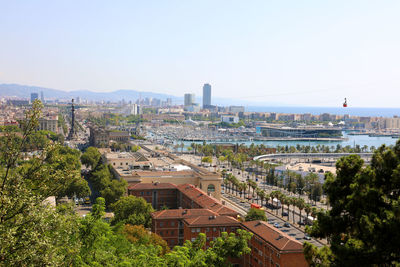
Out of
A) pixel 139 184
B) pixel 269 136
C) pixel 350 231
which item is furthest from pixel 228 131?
pixel 350 231

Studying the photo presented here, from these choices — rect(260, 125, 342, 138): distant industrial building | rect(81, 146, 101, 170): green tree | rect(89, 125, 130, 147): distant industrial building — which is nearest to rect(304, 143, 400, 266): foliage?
rect(81, 146, 101, 170): green tree

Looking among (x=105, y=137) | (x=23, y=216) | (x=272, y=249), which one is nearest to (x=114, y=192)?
(x=272, y=249)

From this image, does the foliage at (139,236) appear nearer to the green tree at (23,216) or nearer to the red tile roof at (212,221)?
the red tile roof at (212,221)

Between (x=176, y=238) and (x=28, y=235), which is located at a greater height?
(x=28, y=235)

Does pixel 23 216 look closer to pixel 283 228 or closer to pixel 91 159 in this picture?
pixel 283 228

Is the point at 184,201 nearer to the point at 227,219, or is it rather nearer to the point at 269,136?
the point at 227,219

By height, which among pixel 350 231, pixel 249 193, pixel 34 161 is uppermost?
pixel 34 161
